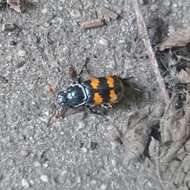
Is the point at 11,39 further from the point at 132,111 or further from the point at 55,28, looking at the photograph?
the point at 132,111

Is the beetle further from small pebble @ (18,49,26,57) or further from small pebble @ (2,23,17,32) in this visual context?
small pebble @ (2,23,17,32)

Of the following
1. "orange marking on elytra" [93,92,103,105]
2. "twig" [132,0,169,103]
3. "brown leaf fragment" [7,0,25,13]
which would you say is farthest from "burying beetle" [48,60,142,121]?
"brown leaf fragment" [7,0,25,13]

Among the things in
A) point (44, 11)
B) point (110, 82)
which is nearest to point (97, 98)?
point (110, 82)

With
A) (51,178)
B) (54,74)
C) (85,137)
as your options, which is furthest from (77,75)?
(51,178)

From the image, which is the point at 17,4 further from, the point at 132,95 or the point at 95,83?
the point at 132,95

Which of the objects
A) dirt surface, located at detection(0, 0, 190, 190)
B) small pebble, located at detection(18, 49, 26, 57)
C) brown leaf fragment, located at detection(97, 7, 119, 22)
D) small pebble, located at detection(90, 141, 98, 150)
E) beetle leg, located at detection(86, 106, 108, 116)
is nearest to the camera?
dirt surface, located at detection(0, 0, 190, 190)

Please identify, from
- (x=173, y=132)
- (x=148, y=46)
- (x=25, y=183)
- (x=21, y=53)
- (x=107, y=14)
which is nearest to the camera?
(x=173, y=132)

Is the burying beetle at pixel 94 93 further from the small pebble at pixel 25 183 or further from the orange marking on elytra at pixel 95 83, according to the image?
the small pebble at pixel 25 183
